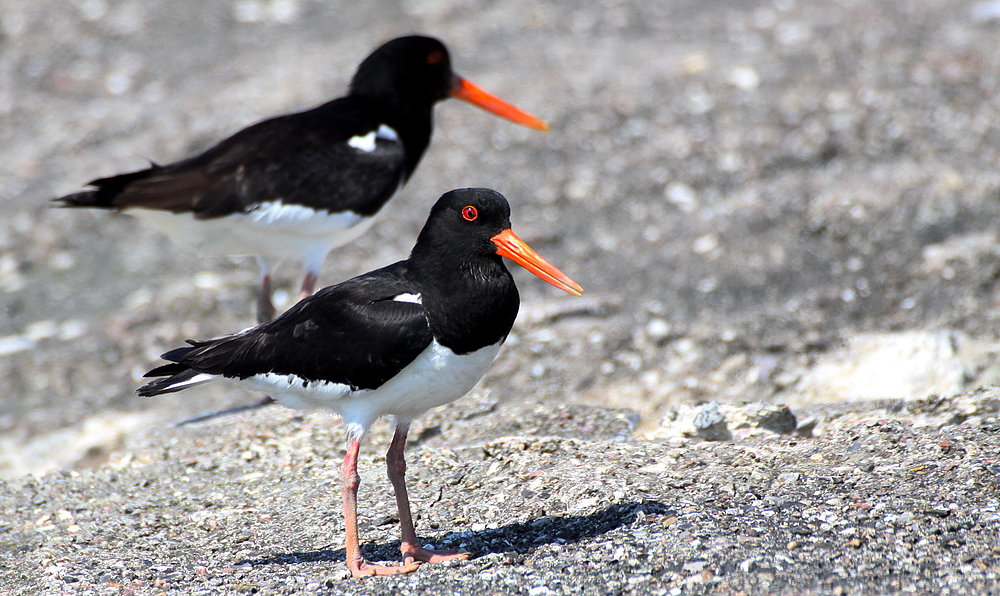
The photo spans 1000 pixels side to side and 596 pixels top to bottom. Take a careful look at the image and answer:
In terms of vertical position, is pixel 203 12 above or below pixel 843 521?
above

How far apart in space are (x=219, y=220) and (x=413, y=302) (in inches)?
95.5

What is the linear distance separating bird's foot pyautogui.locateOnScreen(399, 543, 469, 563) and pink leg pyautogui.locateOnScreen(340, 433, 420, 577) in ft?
0.19

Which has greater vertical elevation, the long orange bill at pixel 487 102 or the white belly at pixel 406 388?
the long orange bill at pixel 487 102

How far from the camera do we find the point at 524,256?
3832 mm

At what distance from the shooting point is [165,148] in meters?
8.84

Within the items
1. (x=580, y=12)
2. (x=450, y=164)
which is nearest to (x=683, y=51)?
(x=580, y=12)

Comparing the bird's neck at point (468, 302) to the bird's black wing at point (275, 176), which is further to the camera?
the bird's black wing at point (275, 176)

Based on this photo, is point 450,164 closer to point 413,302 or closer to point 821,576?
point 413,302

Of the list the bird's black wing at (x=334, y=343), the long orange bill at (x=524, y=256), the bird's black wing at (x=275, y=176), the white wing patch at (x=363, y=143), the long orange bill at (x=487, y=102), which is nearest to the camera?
the bird's black wing at (x=334, y=343)

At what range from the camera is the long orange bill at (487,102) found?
22.6 ft

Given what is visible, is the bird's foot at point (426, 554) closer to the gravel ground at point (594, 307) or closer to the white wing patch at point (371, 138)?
the gravel ground at point (594, 307)

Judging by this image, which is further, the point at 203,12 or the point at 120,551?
the point at 203,12

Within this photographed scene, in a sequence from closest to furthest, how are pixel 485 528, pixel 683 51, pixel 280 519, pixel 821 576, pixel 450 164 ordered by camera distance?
1. pixel 821 576
2. pixel 485 528
3. pixel 280 519
4. pixel 450 164
5. pixel 683 51

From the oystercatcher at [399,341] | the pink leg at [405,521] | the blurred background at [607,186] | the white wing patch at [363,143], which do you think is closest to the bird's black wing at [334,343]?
the oystercatcher at [399,341]
